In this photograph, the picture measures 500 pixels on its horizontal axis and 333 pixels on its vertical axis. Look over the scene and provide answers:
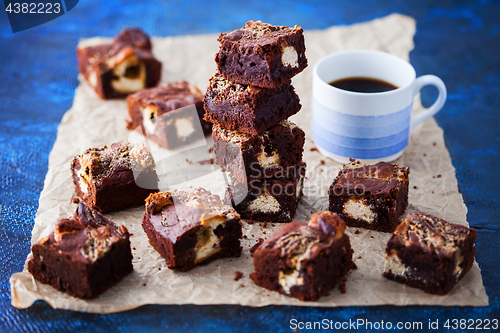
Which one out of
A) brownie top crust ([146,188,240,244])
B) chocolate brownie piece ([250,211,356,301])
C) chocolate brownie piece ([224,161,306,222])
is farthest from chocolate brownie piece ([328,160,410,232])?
brownie top crust ([146,188,240,244])

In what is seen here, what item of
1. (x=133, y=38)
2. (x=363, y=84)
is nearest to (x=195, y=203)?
(x=363, y=84)

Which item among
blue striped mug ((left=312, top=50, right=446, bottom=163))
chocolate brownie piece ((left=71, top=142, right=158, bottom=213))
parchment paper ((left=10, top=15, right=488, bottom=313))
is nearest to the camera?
parchment paper ((left=10, top=15, right=488, bottom=313))

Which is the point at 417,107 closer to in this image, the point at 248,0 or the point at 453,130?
the point at 453,130

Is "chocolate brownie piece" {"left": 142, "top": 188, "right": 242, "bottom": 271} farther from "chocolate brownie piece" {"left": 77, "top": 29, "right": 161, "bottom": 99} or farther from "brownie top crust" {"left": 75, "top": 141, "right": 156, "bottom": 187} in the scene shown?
"chocolate brownie piece" {"left": 77, "top": 29, "right": 161, "bottom": 99}

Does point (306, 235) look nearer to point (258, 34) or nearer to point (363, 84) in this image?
point (258, 34)

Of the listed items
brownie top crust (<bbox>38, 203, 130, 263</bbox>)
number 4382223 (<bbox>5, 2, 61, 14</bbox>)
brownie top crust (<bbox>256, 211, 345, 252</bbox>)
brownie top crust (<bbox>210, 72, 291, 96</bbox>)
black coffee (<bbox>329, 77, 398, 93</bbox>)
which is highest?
number 4382223 (<bbox>5, 2, 61, 14</bbox>)

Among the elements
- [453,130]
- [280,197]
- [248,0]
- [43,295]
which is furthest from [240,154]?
[248,0]

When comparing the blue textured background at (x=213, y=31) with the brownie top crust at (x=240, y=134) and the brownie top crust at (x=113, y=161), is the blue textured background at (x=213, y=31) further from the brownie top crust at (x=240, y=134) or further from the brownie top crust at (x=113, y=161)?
the brownie top crust at (x=240, y=134)
